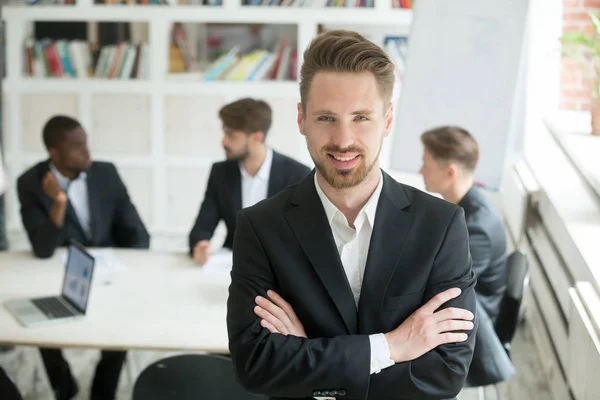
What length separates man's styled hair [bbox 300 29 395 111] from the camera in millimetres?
1495

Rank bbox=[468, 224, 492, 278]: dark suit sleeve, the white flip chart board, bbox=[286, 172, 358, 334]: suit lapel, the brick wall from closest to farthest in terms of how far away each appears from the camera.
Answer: bbox=[286, 172, 358, 334]: suit lapel, bbox=[468, 224, 492, 278]: dark suit sleeve, the white flip chart board, the brick wall

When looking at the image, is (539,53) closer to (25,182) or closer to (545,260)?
(545,260)

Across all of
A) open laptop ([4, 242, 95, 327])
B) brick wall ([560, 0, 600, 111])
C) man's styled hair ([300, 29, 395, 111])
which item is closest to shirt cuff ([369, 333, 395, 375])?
man's styled hair ([300, 29, 395, 111])

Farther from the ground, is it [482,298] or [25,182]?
[25,182]

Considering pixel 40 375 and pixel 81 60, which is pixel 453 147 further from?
pixel 81 60

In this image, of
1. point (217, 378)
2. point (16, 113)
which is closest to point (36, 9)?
→ point (16, 113)

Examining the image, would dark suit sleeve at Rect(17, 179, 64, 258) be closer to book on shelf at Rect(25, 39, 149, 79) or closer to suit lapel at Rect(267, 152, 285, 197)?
suit lapel at Rect(267, 152, 285, 197)

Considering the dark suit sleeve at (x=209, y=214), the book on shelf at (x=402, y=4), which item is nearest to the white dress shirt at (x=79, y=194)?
the dark suit sleeve at (x=209, y=214)

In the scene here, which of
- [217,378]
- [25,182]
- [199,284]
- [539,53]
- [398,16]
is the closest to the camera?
[217,378]

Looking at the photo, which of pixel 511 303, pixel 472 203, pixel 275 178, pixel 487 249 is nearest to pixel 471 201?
pixel 472 203

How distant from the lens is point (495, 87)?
4184 mm

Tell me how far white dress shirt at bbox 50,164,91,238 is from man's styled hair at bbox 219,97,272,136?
0.78m

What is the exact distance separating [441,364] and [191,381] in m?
1.25

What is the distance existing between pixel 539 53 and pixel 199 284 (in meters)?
2.99
